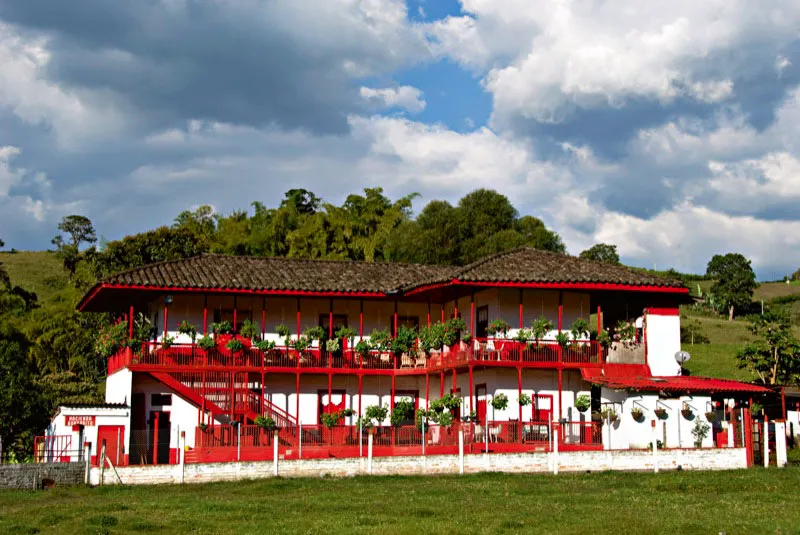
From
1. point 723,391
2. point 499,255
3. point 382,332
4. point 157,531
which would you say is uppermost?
point 499,255

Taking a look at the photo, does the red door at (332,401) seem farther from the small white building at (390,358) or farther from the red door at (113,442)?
the red door at (113,442)

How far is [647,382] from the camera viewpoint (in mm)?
34250

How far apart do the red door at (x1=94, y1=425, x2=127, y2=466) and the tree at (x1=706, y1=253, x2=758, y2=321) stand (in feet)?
236

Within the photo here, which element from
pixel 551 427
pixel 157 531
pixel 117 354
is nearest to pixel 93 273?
pixel 117 354

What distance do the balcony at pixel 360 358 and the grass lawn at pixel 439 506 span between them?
8693 millimetres

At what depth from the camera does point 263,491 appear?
26672 mm

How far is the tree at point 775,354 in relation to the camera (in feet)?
134

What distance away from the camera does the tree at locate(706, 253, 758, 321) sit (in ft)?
322

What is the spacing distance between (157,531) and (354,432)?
16142 millimetres

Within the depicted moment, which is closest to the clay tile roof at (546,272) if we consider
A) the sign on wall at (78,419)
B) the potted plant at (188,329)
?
the potted plant at (188,329)

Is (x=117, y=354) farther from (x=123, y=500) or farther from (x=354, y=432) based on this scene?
(x=123, y=500)

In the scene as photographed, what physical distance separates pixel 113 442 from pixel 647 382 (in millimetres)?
16592

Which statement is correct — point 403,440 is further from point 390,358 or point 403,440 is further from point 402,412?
point 390,358

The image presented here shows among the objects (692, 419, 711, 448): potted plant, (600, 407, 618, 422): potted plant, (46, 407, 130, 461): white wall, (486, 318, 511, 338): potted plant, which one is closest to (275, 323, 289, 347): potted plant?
(46, 407, 130, 461): white wall
